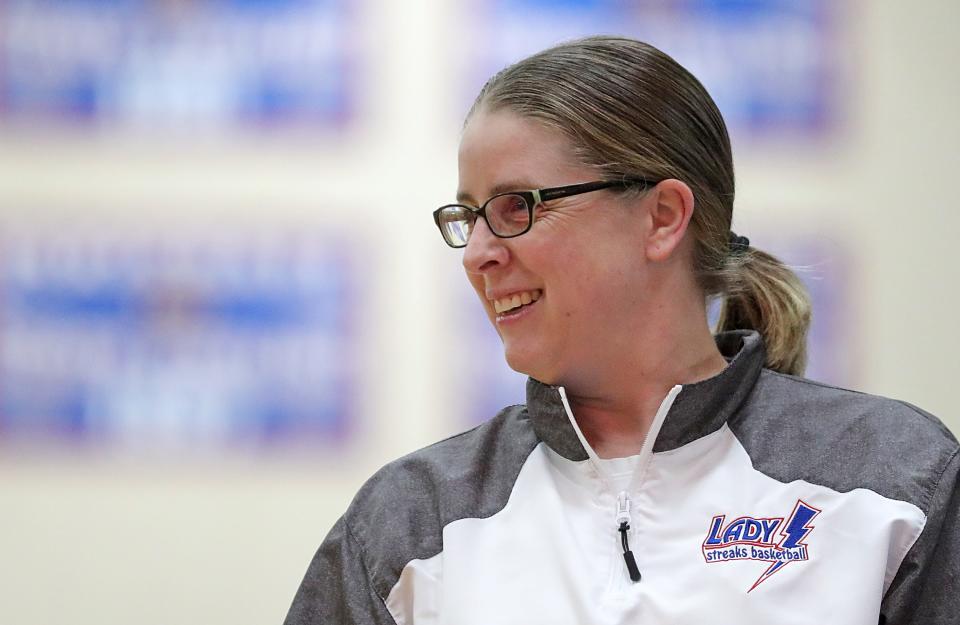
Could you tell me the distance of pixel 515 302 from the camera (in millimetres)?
1360

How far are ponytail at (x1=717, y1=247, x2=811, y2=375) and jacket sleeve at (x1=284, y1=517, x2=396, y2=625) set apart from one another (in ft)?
2.04

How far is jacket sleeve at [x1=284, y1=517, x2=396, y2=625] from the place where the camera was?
1.34 metres

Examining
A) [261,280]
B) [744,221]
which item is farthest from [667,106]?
[261,280]

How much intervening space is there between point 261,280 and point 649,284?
107 centimetres

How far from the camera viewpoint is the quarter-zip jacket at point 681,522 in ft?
3.90

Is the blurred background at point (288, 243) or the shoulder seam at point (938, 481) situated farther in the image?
the blurred background at point (288, 243)

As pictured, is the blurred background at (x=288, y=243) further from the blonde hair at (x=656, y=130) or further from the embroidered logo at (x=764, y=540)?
the embroidered logo at (x=764, y=540)

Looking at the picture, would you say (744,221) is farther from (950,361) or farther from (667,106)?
(667,106)

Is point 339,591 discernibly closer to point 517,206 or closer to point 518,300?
point 518,300

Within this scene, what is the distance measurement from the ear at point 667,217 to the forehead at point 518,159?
11 cm

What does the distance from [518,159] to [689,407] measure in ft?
1.21

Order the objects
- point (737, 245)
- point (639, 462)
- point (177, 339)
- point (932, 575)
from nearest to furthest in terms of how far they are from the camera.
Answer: point (932, 575) < point (639, 462) < point (737, 245) < point (177, 339)

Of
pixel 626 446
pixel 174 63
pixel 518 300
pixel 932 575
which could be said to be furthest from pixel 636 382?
pixel 174 63

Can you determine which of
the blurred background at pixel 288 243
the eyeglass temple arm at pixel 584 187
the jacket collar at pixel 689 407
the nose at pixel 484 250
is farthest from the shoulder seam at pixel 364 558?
A: the blurred background at pixel 288 243
